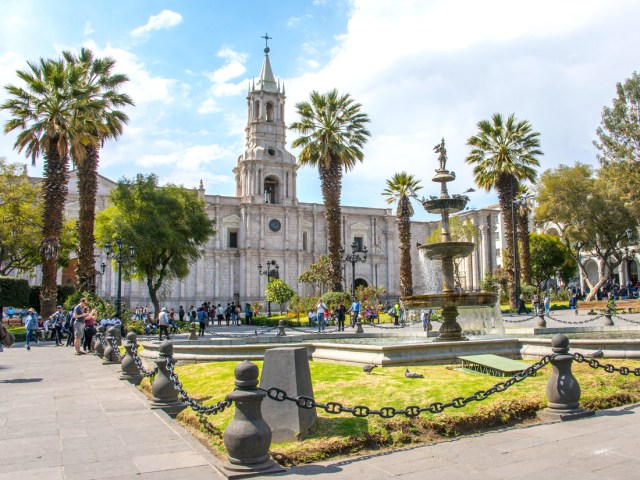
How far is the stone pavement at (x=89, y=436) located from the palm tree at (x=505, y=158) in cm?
2735

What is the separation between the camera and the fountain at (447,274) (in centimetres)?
1153

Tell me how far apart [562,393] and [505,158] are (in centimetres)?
2853

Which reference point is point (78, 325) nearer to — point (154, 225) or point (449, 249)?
point (449, 249)

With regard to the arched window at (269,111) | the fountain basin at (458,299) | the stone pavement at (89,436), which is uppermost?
the arched window at (269,111)

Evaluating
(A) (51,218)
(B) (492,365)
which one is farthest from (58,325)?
(B) (492,365)

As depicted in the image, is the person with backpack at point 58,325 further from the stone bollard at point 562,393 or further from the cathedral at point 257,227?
the cathedral at point 257,227

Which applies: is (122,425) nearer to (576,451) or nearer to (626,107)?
(576,451)

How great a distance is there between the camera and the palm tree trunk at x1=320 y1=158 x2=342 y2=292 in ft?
98.6

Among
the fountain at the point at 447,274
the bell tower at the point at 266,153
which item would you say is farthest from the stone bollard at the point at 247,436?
the bell tower at the point at 266,153

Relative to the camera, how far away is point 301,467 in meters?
4.52

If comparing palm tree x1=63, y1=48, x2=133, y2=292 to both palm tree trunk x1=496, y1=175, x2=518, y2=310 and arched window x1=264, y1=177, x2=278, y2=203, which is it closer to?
palm tree trunk x1=496, y1=175, x2=518, y2=310

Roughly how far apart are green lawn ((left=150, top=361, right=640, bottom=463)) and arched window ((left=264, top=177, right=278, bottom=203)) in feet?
148

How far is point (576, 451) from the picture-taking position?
15.5ft

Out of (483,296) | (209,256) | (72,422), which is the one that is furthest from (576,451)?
(209,256)
